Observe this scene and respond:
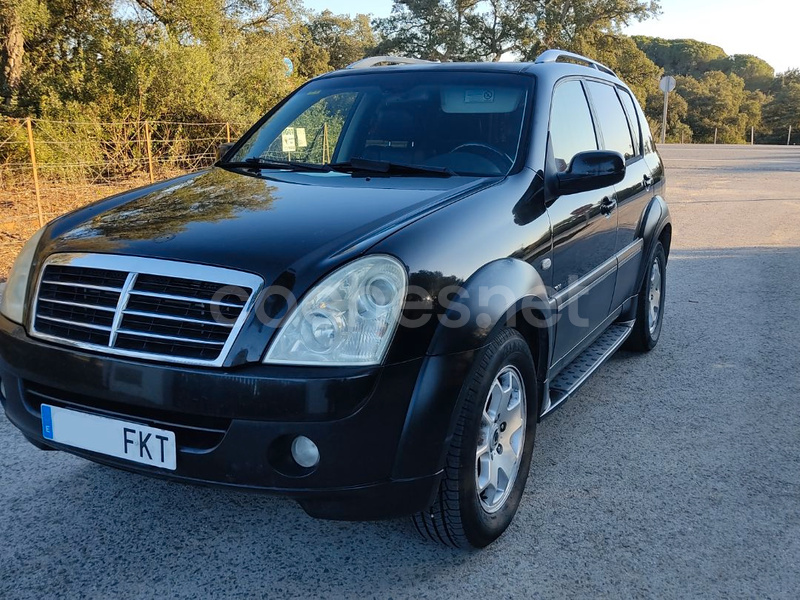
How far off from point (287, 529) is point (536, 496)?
3.36 feet

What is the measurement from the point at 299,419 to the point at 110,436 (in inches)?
25.6

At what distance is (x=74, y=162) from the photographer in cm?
1146

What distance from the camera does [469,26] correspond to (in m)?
41.1

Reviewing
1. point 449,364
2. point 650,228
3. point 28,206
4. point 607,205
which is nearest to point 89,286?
point 449,364

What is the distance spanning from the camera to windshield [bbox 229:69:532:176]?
3.12 meters

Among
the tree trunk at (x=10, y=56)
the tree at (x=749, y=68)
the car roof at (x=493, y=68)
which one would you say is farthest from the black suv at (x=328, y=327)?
the tree at (x=749, y=68)

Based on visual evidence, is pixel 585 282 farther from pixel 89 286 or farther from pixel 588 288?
pixel 89 286

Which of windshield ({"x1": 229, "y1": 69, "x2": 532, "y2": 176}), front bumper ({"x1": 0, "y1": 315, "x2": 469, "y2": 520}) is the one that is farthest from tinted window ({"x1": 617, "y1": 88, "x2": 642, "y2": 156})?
front bumper ({"x1": 0, "y1": 315, "x2": 469, "y2": 520})

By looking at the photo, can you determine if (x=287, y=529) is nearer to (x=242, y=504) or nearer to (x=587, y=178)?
(x=242, y=504)

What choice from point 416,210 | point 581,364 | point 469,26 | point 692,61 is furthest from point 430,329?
point 692,61

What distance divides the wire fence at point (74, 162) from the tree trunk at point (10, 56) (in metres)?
3.42

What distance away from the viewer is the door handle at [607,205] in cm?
352

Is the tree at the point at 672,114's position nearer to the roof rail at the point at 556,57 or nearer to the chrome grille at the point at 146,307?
the roof rail at the point at 556,57

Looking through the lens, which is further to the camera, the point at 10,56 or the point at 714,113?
the point at 714,113
